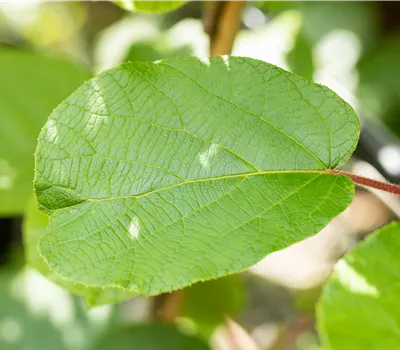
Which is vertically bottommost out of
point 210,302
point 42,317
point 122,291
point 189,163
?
point 42,317

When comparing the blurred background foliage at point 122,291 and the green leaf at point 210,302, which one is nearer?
the blurred background foliage at point 122,291

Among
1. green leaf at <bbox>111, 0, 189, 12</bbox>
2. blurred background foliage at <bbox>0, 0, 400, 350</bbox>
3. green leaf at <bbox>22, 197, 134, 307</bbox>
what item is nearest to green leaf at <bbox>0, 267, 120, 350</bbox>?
blurred background foliage at <bbox>0, 0, 400, 350</bbox>

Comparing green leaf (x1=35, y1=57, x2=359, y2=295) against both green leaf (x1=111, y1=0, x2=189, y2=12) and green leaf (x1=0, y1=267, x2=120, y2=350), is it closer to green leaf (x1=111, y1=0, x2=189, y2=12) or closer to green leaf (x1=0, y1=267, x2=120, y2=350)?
green leaf (x1=111, y1=0, x2=189, y2=12)

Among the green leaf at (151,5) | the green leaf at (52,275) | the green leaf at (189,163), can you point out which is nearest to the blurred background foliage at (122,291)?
the green leaf at (52,275)

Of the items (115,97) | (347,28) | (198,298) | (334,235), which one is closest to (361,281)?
(115,97)

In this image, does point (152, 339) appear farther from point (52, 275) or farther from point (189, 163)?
point (189, 163)

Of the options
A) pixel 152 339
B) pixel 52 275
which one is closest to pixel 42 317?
pixel 152 339

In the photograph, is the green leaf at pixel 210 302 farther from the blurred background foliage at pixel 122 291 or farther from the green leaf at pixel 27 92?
the green leaf at pixel 27 92
